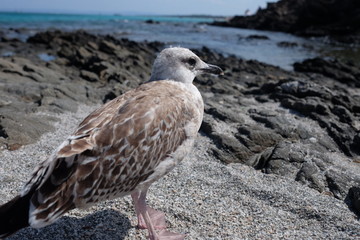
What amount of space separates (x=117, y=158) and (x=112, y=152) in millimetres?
65

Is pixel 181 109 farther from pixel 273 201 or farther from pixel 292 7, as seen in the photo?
pixel 292 7

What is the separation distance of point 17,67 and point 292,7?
200 ft

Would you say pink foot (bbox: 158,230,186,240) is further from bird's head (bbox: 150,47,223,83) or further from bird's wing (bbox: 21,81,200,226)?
bird's head (bbox: 150,47,223,83)

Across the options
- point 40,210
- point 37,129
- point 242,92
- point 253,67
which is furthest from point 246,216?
point 253,67

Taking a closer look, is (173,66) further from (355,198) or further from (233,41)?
(233,41)

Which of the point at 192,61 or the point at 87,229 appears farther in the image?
the point at 192,61

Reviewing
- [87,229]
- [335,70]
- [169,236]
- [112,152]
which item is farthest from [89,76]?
[335,70]

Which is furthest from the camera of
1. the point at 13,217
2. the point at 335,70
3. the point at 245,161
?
the point at 335,70

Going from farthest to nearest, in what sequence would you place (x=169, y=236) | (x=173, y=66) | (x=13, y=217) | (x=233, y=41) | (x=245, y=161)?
(x=233, y=41)
(x=245, y=161)
(x=173, y=66)
(x=169, y=236)
(x=13, y=217)

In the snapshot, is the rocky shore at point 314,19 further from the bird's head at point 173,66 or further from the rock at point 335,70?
the bird's head at point 173,66

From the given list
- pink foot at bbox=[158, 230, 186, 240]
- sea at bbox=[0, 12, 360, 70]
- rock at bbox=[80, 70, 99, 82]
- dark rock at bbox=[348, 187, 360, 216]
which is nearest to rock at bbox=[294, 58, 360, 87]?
sea at bbox=[0, 12, 360, 70]

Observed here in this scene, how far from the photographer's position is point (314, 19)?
1973 inches

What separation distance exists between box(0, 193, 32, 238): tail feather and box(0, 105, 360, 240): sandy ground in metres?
0.76

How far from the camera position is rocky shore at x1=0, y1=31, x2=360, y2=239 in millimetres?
3596
